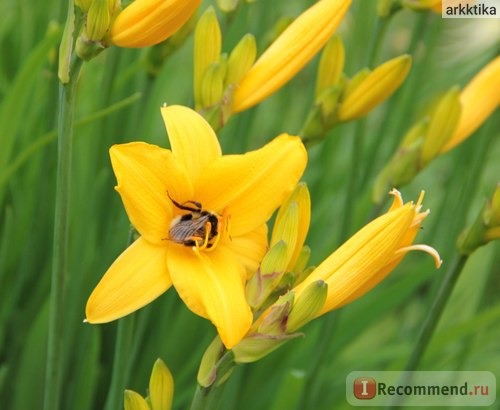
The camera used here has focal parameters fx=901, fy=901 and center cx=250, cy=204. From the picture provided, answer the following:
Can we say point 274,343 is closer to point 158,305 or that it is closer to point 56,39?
point 56,39

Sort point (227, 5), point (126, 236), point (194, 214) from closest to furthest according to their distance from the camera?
point (194, 214) < point (227, 5) < point (126, 236)

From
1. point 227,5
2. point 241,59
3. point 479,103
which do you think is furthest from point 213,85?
point 479,103

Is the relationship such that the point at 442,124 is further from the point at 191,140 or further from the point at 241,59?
the point at 191,140

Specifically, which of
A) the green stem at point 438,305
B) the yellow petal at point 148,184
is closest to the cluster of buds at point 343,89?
the green stem at point 438,305

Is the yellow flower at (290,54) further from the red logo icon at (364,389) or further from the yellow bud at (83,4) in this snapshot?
the red logo icon at (364,389)

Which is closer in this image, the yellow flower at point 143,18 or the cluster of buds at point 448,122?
the yellow flower at point 143,18

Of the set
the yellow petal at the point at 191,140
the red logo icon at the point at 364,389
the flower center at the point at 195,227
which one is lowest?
the red logo icon at the point at 364,389

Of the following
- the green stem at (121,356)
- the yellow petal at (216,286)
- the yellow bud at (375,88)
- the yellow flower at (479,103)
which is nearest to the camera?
the yellow petal at (216,286)
